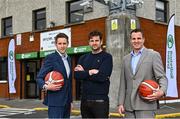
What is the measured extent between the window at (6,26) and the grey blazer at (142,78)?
67.2ft

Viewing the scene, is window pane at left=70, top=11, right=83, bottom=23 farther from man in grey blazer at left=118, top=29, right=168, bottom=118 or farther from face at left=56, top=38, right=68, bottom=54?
man in grey blazer at left=118, top=29, right=168, bottom=118

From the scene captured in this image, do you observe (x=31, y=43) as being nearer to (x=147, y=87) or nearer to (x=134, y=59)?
(x=134, y=59)

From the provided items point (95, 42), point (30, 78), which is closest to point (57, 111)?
point (95, 42)

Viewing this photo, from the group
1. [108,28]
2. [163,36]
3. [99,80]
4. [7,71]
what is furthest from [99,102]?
[7,71]

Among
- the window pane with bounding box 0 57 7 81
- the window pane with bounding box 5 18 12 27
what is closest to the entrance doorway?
the window pane with bounding box 0 57 7 81

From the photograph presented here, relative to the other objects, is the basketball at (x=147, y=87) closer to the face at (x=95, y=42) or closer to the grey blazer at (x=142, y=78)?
the grey blazer at (x=142, y=78)

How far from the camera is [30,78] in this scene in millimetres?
23750

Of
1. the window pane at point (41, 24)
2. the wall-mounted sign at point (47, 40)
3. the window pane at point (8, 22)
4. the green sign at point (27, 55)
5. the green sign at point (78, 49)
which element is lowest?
the green sign at point (27, 55)

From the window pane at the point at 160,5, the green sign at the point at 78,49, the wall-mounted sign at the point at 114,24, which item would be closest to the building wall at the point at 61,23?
the green sign at the point at 78,49

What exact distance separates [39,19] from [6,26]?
11.3ft

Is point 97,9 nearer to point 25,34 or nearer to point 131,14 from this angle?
point 131,14

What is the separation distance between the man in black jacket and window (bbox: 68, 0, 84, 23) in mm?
14329

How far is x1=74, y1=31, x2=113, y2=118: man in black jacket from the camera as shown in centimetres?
613

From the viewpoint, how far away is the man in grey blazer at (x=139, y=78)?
567cm
